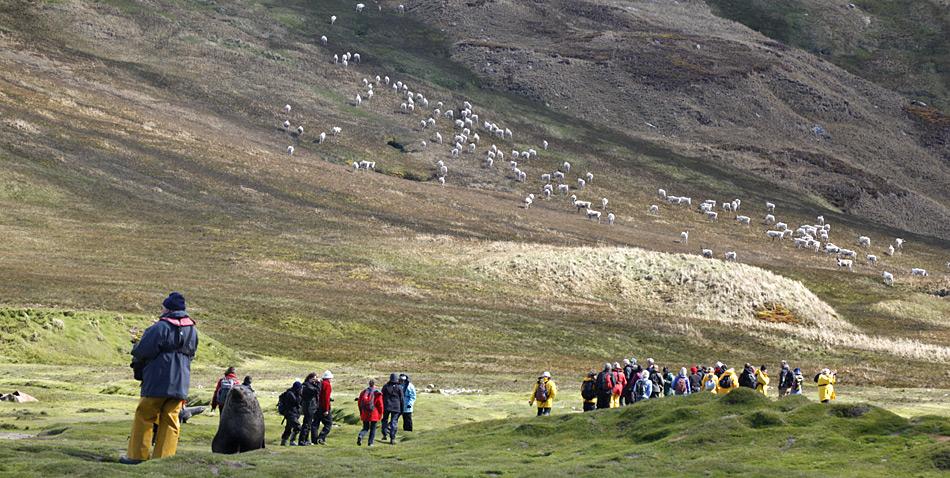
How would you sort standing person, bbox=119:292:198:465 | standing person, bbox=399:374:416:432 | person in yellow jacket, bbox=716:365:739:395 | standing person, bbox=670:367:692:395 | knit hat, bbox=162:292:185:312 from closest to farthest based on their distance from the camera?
standing person, bbox=119:292:198:465 < knit hat, bbox=162:292:185:312 < standing person, bbox=399:374:416:432 < person in yellow jacket, bbox=716:365:739:395 < standing person, bbox=670:367:692:395

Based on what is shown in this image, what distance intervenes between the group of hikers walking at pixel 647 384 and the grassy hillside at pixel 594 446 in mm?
7119

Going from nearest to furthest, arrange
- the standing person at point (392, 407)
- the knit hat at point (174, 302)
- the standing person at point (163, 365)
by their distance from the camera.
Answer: the standing person at point (163, 365), the knit hat at point (174, 302), the standing person at point (392, 407)

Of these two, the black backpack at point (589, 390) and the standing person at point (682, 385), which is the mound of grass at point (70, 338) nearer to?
the standing person at point (682, 385)

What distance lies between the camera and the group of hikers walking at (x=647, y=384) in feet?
155

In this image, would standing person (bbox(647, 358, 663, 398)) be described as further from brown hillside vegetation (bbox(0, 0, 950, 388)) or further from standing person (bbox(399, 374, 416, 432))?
standing person (bbox(399, 374, 416, 432))

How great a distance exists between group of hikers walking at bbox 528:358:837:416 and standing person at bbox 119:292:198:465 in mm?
22893

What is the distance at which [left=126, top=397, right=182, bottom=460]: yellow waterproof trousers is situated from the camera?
24719 millimetres

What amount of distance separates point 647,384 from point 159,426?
98.3ft

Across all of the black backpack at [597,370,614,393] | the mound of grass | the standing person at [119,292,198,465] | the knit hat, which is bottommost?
the mound of grass

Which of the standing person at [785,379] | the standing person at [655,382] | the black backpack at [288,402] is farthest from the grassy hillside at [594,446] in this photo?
the standing person at [785,379]

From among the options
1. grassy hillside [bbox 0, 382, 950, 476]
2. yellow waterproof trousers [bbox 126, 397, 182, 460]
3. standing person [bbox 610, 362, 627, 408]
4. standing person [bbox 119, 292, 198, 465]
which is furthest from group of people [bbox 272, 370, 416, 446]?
standing person [bbox 610, 362, 627, 408]

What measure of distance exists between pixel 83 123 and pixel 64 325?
274 ft

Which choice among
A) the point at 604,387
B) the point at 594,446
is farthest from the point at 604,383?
the point at 594,446

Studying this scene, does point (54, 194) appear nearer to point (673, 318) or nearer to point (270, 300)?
point (270, 300)
